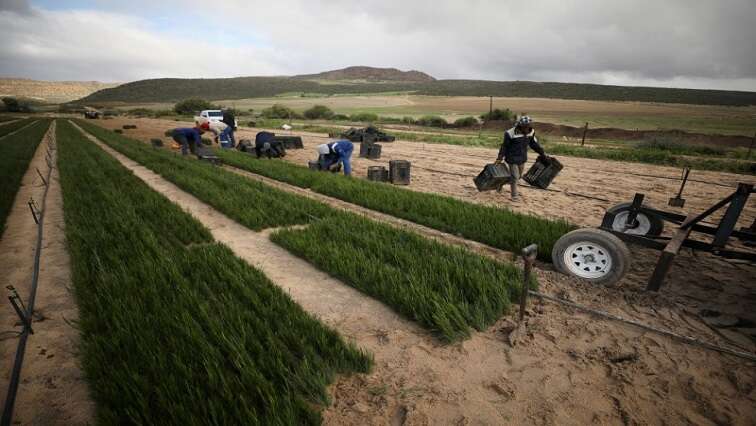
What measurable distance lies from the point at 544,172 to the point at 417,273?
246 inches

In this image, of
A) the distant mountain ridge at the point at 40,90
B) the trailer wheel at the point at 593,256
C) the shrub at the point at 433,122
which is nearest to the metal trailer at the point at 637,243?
the trailer wheel at the point at 593,256

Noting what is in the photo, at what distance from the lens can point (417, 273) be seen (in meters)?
3.74

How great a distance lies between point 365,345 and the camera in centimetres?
279

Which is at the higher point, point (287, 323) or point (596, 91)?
point (596, 91)

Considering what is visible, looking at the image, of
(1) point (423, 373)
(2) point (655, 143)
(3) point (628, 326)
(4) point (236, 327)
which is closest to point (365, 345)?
(1) point (423, 373)

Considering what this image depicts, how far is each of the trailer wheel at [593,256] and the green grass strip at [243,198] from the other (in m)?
4.14

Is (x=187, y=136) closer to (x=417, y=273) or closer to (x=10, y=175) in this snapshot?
(x=10, y=175)

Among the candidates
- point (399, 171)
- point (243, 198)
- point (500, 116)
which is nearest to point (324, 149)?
point (399, 171)

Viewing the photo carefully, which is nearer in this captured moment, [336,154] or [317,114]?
[336,154]

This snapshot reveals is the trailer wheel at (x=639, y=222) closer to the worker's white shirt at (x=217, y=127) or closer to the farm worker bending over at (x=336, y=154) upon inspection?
the farm worker bending over at (x=336, y=154)

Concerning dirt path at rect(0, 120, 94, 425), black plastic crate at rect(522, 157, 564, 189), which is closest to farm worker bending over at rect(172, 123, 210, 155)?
dirt path at rect(0, 120, 94, 425)

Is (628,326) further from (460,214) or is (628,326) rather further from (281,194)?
(281,194)

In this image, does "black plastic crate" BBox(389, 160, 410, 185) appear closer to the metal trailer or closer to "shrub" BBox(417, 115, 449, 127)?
the metal trailer

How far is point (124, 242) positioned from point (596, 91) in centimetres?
12009
